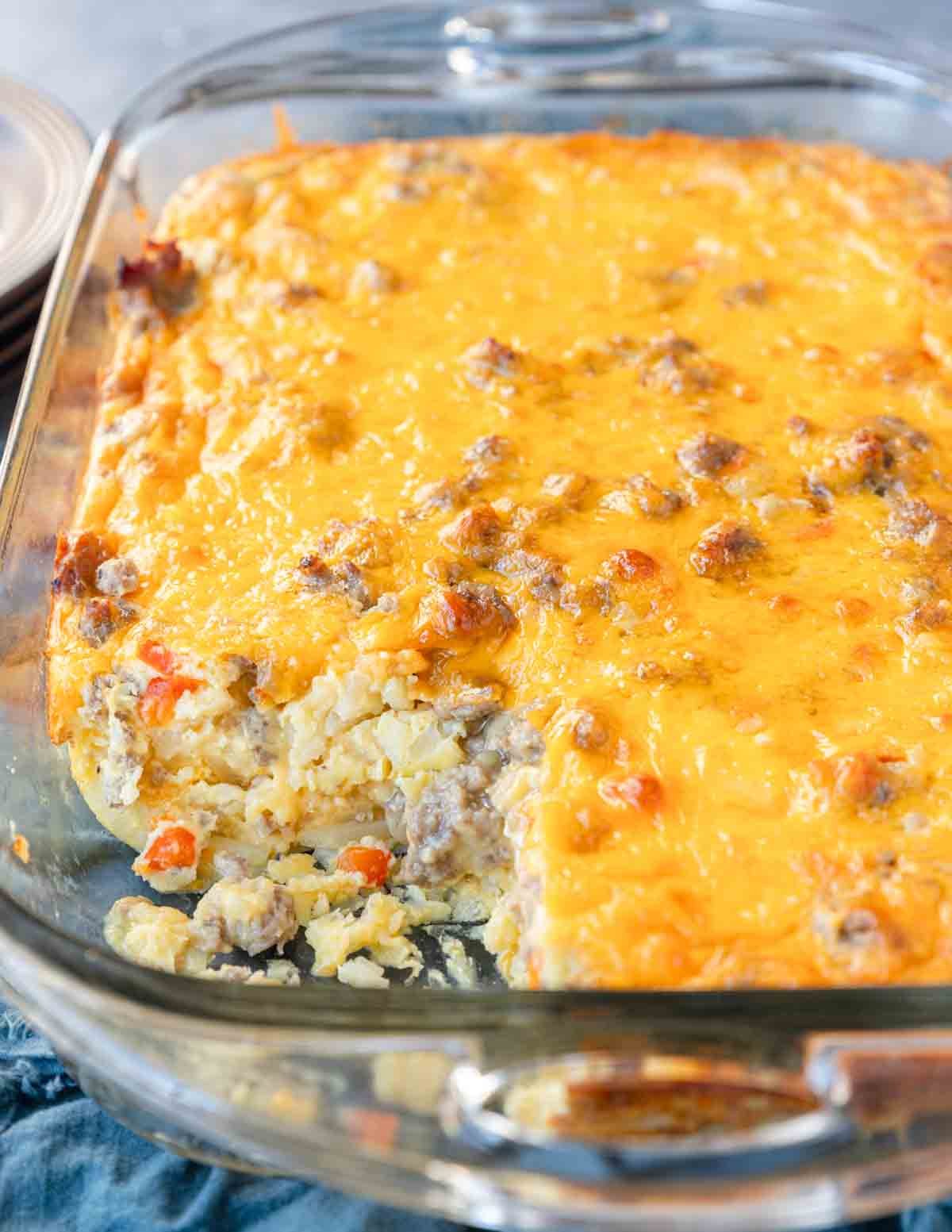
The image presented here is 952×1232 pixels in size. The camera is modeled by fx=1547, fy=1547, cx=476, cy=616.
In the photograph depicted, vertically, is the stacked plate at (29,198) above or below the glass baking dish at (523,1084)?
above

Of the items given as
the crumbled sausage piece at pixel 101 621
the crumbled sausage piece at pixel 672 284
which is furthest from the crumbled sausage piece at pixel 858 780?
the crumbled sausage piece at pixel 672 284

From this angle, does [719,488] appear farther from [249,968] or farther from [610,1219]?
[610,1219]

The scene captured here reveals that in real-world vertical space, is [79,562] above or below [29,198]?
below

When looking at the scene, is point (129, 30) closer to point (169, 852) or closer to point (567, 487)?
point (567, 487)

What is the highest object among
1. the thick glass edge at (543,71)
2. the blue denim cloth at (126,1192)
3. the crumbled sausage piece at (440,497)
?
the thick glass edge at (543,71)

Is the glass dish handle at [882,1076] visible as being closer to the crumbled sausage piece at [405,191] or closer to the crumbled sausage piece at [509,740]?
the crumbled sausage piece at [509,740]

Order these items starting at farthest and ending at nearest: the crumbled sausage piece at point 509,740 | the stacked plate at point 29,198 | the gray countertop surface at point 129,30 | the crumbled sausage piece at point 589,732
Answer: the gray countertop surface at point 129,30, the stacked plate at point 29,198, the crumbled sausage piece at point 509,740, the crumbled sausage piece at point 589,732

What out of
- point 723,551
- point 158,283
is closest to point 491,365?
point 723,551
